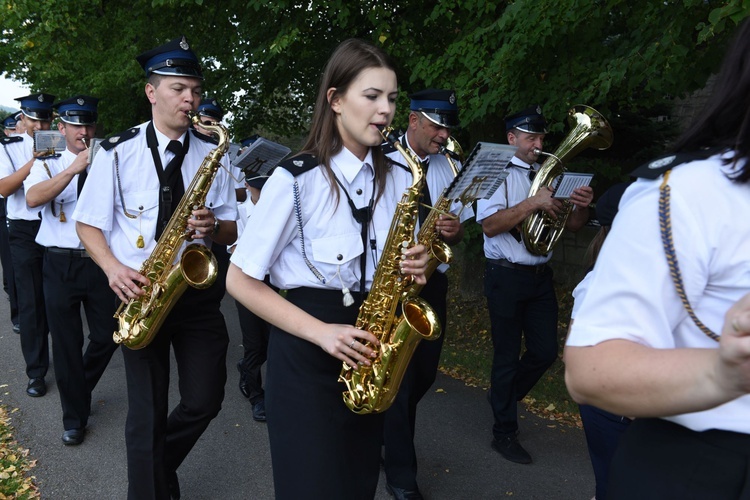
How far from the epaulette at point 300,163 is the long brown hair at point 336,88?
0.10ft

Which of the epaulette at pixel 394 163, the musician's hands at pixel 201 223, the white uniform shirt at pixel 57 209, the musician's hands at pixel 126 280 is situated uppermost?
the epaulette at pixel 394 163

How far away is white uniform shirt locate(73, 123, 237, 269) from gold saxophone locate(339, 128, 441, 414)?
1.69 metres

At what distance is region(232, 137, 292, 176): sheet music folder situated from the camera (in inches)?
195

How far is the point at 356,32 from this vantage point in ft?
31.0

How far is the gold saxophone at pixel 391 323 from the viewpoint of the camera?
265cm

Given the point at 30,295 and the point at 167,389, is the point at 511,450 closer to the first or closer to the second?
the point at 167,389

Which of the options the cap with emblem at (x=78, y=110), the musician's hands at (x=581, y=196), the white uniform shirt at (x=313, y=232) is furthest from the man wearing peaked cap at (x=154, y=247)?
the musician's hands at (x=581, y=196)

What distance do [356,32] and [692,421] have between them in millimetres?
8650

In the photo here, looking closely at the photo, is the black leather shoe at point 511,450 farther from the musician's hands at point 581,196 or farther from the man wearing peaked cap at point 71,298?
the man wearing peaked cap at point 71,298

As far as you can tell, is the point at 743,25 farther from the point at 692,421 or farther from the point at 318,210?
the point at 318,210

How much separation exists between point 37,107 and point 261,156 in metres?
4.22

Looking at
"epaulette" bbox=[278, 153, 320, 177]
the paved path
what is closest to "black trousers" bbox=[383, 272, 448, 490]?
the paved path

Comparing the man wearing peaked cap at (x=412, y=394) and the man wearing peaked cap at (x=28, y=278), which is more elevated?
the man wearing peaked cap at (x=412, y=394)

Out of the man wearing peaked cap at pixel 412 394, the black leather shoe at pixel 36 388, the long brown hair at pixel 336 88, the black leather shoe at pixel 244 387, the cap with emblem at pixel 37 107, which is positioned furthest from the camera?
the cap with emblem at pixel 37 107
